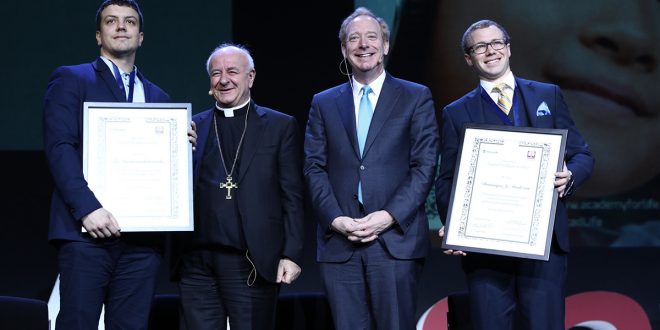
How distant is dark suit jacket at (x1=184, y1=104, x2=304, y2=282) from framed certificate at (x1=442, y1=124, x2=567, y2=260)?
64 centimetres

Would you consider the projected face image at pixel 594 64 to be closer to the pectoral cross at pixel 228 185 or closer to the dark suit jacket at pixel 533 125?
the dark suit jacket at pixel 533 125

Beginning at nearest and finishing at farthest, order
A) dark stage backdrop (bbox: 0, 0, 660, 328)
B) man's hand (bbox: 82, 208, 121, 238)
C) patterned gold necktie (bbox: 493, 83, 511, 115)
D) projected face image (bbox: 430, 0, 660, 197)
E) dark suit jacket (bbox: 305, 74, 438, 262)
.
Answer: man's hand (bbox: 82, 208, 121, 238) < dark suit jacket (bbox: 305, 74, 438, 262) < patterned gold necktie (bbox: 493, 83, 511, 115) < dark stage backdrop (bbox: 0, 0, 660, 328) < projected face image (bbox: 430, 0, 660, 197)

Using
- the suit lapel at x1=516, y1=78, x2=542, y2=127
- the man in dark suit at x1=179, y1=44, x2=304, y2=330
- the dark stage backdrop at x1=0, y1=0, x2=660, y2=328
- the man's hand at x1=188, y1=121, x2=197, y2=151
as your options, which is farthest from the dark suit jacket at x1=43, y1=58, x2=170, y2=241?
the suit lapel at x1=516, y1=78, x2=542, y2=127

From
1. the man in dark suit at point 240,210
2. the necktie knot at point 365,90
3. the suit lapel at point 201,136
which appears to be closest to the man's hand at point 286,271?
the man in dark suit at point 240,210

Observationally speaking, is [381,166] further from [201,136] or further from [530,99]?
[201,136]

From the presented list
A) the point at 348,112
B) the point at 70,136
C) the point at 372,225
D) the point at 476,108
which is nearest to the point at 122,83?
the point at 70,136

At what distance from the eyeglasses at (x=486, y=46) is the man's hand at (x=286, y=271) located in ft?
3.68

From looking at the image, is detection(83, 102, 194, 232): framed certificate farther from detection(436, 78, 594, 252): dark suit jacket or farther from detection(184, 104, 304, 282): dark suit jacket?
detection(436, 78, 594, 252): dark suit jacket

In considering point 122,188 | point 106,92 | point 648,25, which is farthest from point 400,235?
point 648,25

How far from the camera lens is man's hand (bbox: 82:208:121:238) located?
2.78 meters

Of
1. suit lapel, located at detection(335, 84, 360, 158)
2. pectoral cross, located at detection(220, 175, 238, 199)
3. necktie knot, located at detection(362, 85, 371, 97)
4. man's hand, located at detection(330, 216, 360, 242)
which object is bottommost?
man's hand, located at detection(330, 216, 360, 242)

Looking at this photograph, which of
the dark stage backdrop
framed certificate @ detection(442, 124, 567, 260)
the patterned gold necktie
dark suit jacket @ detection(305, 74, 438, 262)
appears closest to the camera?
framed certificate @ detection(442, 124, 567, 260)

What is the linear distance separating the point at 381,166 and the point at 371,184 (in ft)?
0.27

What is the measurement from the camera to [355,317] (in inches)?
118
